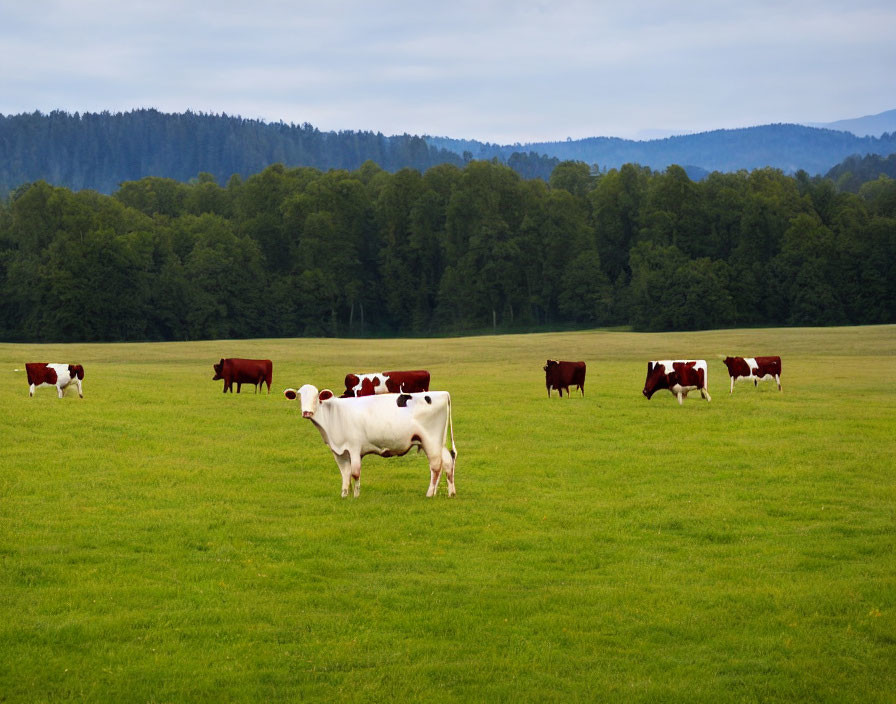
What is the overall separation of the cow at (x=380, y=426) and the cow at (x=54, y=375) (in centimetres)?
1699

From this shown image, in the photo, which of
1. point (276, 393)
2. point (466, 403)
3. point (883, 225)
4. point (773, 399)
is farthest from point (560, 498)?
point (883, 225)

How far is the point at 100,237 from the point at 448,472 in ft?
310

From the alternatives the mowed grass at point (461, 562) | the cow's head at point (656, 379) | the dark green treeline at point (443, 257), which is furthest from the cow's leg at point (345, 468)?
the dark green treeline at point (443, 257)

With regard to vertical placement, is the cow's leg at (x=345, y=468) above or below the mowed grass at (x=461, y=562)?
above

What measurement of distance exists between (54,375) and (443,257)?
93647 millimetres

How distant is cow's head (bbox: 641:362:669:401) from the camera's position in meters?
30.7

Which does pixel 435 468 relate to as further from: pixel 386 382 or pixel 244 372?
pixel 244 372

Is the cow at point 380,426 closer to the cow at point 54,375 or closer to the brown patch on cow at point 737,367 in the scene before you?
the cow at point 54,375

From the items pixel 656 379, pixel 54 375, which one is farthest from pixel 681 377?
pixel 54 375

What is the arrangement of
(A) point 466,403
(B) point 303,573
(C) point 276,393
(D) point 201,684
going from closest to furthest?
1. (D) point 201,684
2. (B) point 303,573
3. (A) point 466,403
4. (C) point 276,393

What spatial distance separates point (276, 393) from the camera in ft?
116

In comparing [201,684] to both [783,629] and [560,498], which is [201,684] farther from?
[560,498]

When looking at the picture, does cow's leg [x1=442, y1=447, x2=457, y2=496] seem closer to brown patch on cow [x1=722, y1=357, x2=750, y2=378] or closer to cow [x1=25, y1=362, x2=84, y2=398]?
cow [x1=25, y1=362, x2=84, y2=398]

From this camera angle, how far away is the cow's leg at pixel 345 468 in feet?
53.4
